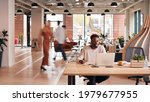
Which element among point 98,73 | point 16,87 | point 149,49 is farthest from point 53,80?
point 16,87

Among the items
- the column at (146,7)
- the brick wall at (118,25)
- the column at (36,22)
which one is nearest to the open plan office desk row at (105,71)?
the column at (146,7)

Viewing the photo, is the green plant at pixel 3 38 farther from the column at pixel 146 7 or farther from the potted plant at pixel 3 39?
the column at pixel 146 7

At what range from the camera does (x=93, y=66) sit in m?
4.43

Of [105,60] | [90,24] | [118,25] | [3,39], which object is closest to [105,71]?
[105,60]

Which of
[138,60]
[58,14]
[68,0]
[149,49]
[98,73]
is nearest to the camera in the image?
[98,73]

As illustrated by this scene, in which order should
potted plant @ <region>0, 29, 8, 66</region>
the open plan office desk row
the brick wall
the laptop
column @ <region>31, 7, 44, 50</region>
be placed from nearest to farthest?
the open plan office desk row
the laptop
potted plant @ <region>0, 29, 8, 66</region>
column @ <region>31, 7, 44, 50</region>
the brick wall

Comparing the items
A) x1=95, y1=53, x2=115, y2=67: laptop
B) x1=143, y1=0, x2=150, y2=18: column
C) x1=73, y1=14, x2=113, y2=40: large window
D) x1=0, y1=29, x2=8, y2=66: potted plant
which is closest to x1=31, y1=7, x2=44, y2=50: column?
x1=73, y1=14, x2=113, y2=40: large window

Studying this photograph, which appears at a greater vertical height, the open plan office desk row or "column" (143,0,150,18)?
"column" (143,0,150,18)

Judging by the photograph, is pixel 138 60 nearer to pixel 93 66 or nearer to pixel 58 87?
pixel 93 66

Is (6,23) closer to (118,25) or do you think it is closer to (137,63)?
(137,63)

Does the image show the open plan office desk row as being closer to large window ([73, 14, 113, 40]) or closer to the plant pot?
the plant pot

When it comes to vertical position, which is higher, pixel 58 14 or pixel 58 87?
pixel 58 14

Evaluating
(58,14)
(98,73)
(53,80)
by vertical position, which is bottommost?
(53,80)

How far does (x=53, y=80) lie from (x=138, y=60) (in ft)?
12.0
